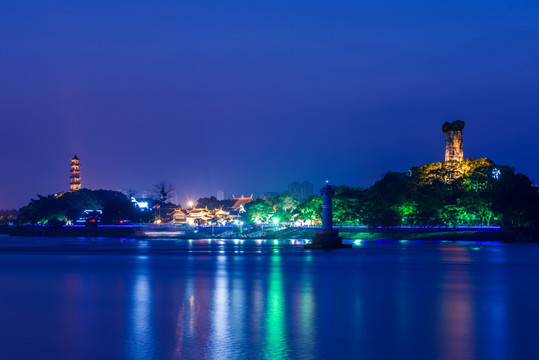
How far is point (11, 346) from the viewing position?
1998cm

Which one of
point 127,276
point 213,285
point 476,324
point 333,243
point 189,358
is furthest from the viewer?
point 333,243

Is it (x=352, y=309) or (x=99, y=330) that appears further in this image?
(x=352, y=309)

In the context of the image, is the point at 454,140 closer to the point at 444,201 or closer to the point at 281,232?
the point at 444,201

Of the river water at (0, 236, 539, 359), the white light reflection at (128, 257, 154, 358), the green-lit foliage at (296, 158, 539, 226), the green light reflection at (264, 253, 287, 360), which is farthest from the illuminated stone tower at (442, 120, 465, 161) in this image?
the white light reflection at (128, 257, 154, 358)

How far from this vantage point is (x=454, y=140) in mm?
175875

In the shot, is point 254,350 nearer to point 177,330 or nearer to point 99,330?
point 177,330

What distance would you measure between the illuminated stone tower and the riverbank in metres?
53.3

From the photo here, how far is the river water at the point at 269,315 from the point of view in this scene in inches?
774

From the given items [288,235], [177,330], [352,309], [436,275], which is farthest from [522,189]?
[177,330]

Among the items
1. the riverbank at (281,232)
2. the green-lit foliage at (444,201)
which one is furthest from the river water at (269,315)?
the green-lit foliage at (444,201)

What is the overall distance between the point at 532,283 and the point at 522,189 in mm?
79322

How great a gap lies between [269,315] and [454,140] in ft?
513

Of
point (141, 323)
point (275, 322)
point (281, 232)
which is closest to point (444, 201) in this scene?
point (281, 232)

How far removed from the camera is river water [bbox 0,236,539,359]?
774 inches
